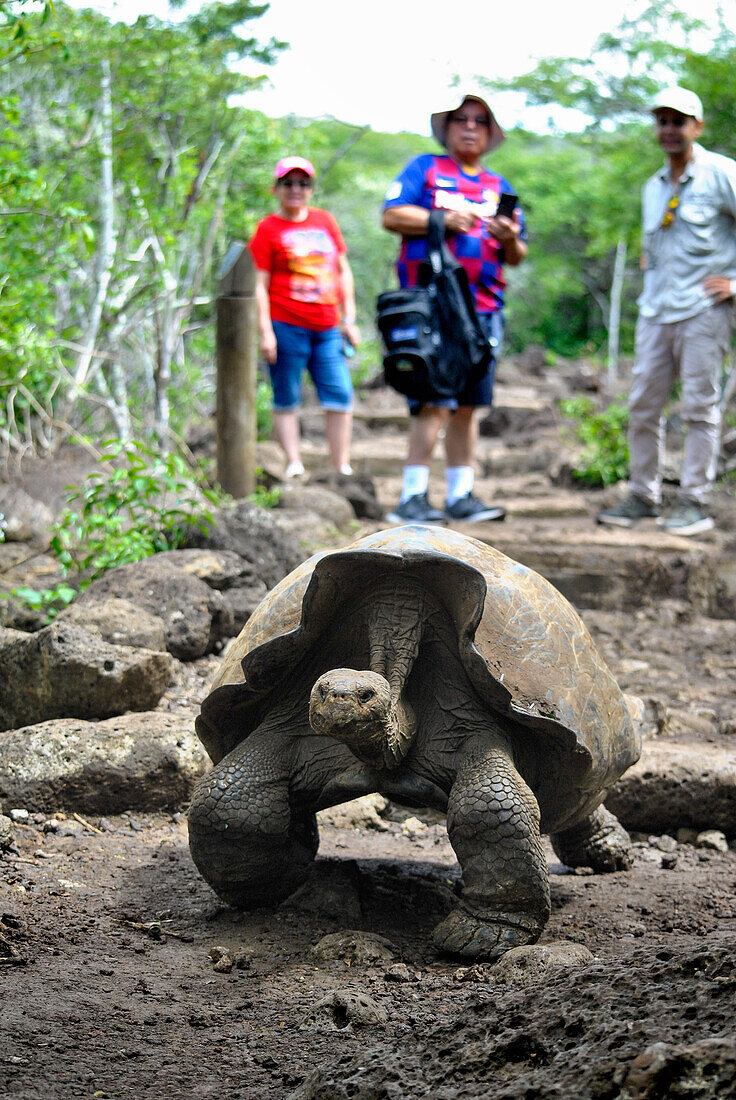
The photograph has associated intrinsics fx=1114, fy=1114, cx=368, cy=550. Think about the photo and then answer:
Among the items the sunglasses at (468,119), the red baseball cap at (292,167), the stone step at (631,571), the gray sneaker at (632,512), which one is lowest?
the stone step at (631,571)

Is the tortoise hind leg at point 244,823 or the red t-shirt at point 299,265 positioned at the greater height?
the red t-shirt at point 299,265

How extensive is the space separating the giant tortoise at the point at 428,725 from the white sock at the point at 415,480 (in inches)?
106

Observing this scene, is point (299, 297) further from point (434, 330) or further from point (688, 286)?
point (688, 286)

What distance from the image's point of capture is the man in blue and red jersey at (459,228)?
4871 mm

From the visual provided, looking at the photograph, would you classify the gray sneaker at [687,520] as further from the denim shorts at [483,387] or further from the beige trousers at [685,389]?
the denim shorts at [483,387]

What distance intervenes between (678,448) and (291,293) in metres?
5.54

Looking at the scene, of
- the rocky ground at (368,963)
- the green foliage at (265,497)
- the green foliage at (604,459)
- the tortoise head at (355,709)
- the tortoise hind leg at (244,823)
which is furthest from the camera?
the green foliage at (604,459)

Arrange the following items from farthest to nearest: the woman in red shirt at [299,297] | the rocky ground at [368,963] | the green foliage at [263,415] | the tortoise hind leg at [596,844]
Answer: the green foliage at [263,415] → the woman in red shirt at [299,297] → the tortoise hind leg at [596,844] → the rocky ground at [368,963]

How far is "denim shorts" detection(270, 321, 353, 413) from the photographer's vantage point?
5910 millimetres

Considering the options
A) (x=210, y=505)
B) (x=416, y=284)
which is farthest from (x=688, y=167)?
(x=210, y=505)

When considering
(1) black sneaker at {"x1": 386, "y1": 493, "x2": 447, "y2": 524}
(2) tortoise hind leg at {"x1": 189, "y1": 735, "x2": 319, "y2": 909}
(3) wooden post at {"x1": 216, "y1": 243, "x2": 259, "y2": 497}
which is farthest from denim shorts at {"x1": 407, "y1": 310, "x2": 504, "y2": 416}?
(2) tortoise hind leg at {"x1": 189, "y1": 735, "x2": 319, "y2": 909}

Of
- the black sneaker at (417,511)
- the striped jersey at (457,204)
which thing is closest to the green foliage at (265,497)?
the black sneaker at (417,511)

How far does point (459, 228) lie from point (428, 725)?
3137 mm

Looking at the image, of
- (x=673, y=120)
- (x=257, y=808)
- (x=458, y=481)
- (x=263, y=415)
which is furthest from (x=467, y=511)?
(x=263, y=415)
